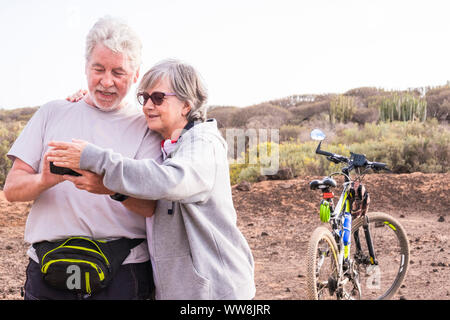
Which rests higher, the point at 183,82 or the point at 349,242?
the point at 183,82

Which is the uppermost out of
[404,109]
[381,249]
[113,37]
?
[404,109]

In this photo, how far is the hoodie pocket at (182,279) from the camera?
1.80m

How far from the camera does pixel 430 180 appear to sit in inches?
380

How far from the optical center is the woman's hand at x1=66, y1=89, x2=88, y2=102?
220 cm

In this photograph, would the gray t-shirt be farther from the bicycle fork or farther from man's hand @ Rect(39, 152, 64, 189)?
the bicycle fork

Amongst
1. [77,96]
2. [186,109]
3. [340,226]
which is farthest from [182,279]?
[340,226]

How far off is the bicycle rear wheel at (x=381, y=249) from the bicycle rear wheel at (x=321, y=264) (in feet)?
1.56

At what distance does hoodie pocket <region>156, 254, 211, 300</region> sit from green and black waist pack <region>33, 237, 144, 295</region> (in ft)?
0.62

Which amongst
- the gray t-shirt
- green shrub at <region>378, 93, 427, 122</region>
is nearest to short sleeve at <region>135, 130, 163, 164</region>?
the gray t-shirt

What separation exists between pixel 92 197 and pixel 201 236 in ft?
1.51

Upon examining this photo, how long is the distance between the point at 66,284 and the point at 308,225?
641 cm

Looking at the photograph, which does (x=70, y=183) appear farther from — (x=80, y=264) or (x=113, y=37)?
(x=113, y=37)

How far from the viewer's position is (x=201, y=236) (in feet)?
5.90
